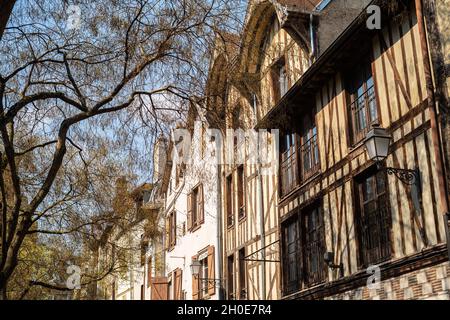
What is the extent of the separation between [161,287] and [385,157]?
54.9 feet

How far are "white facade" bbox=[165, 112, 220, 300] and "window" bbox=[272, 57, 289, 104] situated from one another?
231 cm

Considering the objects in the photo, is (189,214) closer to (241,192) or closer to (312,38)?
(241,192)

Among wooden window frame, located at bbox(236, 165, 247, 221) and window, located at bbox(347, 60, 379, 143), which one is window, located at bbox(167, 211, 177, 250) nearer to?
wooden window frame, located at bbox(236, 165, 247, 221)

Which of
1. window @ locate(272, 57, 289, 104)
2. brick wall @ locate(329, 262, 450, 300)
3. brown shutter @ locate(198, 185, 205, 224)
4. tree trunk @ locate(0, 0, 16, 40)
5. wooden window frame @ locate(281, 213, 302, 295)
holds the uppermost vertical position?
window @ locate(272, 57, 289, 104)

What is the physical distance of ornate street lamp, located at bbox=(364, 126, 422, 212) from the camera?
8711 millimetres

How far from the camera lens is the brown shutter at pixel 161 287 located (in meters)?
23.8

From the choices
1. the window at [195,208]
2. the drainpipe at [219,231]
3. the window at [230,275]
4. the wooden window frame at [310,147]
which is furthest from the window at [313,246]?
the window at [195,208]

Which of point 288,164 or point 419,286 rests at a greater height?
point 288,164

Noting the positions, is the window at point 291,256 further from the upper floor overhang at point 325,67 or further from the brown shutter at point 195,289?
the brown shutter at point 195,289

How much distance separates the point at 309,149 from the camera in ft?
42.4

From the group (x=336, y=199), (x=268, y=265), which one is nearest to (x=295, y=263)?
(x=268, y=265)

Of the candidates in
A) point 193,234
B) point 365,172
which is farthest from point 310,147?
point 193,234

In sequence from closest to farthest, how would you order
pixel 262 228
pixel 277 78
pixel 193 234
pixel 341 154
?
pixel 341 154, pixel 262 228, pixel 277 78, pixel 193 234

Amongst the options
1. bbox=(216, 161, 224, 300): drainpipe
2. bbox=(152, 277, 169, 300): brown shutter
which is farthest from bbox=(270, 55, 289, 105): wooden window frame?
bbox=(152, 277, 169, 300): brown shutter
